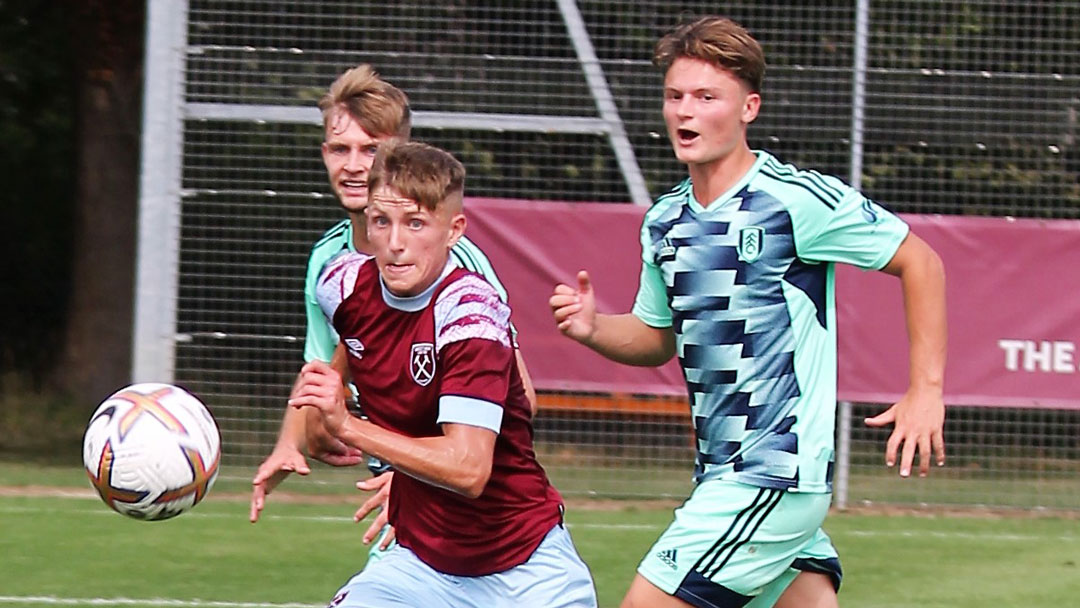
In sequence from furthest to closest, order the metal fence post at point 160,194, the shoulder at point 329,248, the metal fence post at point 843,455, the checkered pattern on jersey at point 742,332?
the metal fence post at point 160,194, the metal fence post at point 843,455, the shoulder at point 329,248, the checkered pattern on jersey at point 742,332

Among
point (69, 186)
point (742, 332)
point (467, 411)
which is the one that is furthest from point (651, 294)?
point (69, 186)

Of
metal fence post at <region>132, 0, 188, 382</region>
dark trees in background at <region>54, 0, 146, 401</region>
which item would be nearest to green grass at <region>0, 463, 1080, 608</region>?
metal fence post at <region>132, 0, 188, 382</region>

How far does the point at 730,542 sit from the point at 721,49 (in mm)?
1190

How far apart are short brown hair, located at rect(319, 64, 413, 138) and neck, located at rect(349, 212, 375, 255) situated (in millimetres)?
258

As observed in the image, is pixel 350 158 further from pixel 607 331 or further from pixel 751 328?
pixel 751 328

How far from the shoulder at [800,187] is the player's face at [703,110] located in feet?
0.35

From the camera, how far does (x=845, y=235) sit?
4.15 meters

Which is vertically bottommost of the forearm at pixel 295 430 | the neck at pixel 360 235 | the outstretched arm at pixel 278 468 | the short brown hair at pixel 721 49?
the outstretched arm at pixel 278 468

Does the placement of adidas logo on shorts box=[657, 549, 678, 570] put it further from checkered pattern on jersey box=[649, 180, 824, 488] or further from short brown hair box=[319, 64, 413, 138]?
short brown hair box=[319, 64, 413, 138]

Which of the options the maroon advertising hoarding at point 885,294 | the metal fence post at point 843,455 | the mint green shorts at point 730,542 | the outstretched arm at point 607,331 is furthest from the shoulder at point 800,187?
the metal fence post at point 843,455

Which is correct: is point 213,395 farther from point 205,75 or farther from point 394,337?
point 394,337

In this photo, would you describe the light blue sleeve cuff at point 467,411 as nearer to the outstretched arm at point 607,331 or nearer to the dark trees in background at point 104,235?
the outstretched arm at point 607,331

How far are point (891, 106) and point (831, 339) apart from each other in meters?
5.44

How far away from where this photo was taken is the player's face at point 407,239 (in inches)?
143
